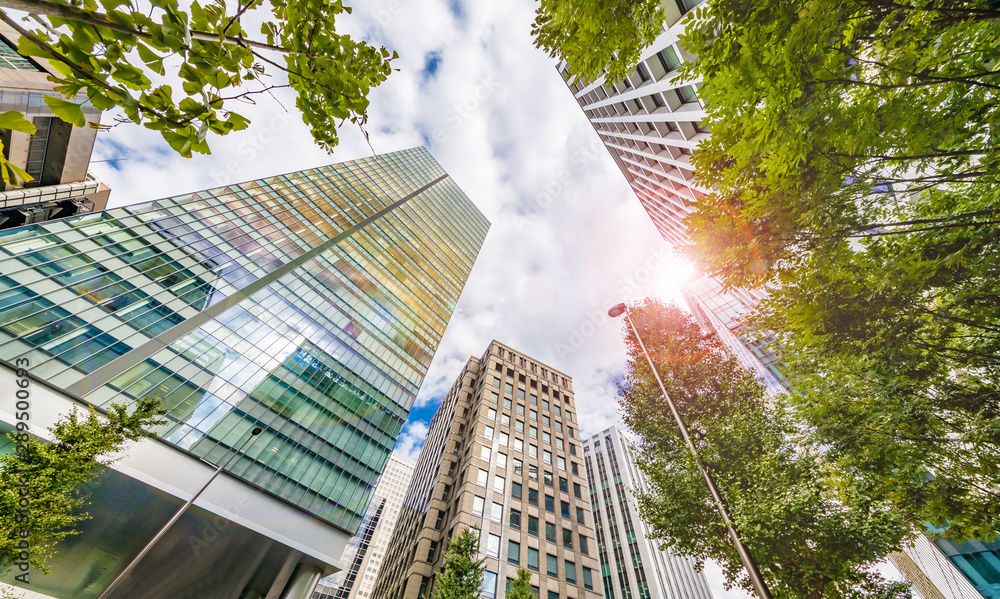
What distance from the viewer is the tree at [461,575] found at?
47.8ft

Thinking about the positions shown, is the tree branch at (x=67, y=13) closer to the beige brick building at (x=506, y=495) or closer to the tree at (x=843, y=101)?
the tree at (x=843, y=101)

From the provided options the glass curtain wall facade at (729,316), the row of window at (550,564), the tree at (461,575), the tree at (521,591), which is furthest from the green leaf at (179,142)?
the glass curtain wall facade at (729,316)

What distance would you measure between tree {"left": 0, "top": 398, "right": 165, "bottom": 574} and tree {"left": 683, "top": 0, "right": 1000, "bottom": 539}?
2026 cm

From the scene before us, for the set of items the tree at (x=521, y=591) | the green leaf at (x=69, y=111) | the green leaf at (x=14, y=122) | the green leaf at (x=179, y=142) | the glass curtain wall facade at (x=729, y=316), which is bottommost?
the green leaf at (x=14, y=122)

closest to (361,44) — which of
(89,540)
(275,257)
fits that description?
(89,540)

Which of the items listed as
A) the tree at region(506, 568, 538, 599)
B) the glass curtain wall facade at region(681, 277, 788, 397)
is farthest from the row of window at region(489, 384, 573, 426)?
the tree at region(506, 568, 538, 599)

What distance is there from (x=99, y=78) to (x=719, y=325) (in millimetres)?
53665

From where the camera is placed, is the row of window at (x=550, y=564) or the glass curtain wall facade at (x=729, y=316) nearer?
→ the row of window at (x=550, y=564)

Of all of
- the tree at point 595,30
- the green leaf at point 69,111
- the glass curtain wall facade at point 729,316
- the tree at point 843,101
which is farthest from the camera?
the glass curtain wall facade at point 729,316

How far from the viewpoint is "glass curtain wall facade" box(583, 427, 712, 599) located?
42.5m

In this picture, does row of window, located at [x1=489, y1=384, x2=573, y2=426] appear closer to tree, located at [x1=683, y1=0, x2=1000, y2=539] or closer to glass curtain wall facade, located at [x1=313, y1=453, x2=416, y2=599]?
tree, located at [x1=683, y1=0, x2=1000, y2=539]

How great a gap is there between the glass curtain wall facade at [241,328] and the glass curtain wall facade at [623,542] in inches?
1027

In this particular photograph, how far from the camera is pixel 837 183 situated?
21.4 feet

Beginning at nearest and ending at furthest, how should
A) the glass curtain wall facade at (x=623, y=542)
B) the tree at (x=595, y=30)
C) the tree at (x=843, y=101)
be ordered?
the tree at (x=843, y=101)
the tree at (x=595, y=30)
the glass curtain wall facade at (x=623, y=542)
